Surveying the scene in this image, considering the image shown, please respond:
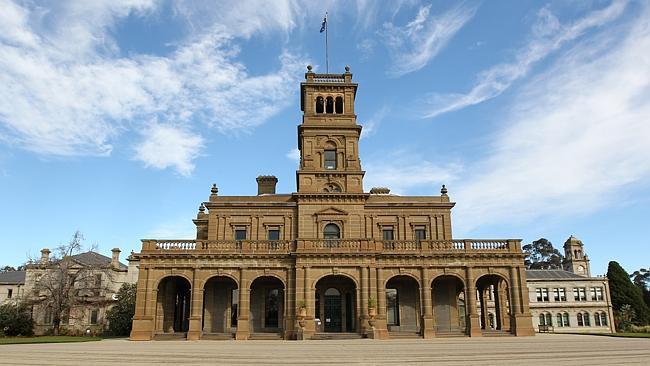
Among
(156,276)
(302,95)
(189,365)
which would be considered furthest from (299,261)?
(189,365)

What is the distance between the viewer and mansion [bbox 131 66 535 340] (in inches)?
1369

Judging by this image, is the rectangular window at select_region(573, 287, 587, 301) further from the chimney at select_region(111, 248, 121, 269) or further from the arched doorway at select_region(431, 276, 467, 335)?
the chimney at select_region(111, 248, 121, 269)

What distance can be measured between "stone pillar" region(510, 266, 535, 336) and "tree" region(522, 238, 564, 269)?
80.8m

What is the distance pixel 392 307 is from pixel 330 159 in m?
13.0

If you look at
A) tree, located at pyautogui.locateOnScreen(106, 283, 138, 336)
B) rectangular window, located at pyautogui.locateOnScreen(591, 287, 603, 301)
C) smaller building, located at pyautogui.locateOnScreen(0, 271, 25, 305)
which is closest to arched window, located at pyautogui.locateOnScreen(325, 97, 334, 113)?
tree, located at pyautogui.locateOnScreen(106, 283, 138, 336)

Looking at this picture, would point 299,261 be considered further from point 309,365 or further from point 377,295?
point 309,365

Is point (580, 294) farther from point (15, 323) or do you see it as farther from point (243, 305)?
point (15, 323)

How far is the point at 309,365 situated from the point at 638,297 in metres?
72.0

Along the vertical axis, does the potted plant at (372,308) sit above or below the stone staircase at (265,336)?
above

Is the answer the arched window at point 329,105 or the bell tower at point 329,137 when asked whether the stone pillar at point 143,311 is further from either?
the arched window at point 329,105

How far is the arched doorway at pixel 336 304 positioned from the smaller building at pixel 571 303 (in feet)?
131

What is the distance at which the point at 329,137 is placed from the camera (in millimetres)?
42281

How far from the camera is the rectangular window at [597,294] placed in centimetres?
6806

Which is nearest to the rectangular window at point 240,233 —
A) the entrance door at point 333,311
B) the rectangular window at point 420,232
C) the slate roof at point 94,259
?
the entrance door at point 333,311
